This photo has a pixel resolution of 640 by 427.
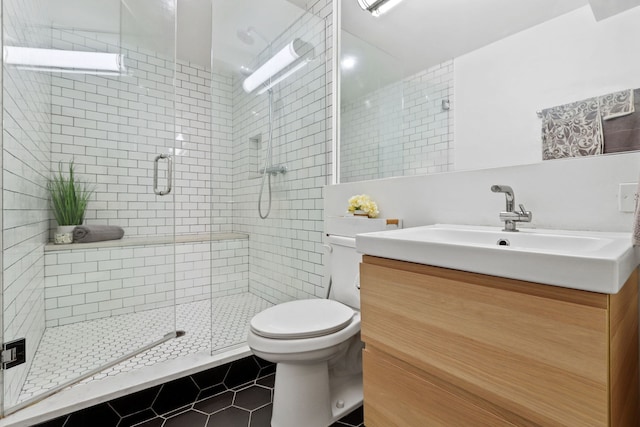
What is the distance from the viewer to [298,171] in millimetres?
2207

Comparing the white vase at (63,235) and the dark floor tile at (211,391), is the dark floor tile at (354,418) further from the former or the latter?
the white vase at (63,235)

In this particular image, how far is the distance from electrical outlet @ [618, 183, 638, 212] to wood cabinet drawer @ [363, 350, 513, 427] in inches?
29.0

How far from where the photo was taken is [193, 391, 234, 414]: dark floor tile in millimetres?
1452

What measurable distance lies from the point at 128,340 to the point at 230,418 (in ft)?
2.90

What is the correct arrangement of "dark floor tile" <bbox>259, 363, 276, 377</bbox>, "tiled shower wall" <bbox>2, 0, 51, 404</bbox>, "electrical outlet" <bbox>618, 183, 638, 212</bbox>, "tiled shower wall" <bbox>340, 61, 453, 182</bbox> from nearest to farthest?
1. "electrical outlet" <bbox>618, 183, 638, 212</bbox>
2. "tiled shower wall" <bbox>2, 0, 51, 404</bbox>
3. "tiled shower wall" <bbox>340, 61, 453, 182</bbox>
4. "dark floor tile" <bbox>259, 363, 276, 377</bbox>

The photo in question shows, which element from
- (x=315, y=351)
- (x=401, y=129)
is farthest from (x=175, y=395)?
(x=401, y=129)

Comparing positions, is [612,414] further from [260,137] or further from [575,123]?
[260,137]

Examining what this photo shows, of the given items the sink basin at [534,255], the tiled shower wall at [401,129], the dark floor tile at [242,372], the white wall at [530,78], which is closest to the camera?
the sink basin at [534,255]

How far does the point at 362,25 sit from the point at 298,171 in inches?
41.3

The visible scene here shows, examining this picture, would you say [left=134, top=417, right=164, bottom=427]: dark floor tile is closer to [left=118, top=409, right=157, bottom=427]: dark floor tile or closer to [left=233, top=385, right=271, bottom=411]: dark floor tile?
[left=118, top=409, right=157, bottom=427]: dark floor tile

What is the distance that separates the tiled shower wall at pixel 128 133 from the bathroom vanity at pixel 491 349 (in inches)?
59.0

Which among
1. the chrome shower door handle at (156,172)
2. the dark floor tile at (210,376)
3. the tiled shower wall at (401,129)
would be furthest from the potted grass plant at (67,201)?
the tiled shower wall at (401,129)

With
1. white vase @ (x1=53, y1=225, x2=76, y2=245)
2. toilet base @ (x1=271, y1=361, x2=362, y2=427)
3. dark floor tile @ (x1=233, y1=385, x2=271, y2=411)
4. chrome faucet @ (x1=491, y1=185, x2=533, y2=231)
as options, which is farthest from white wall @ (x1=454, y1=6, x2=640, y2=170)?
white vase @ (x1=53, y1=225, x2=76, y2=245)

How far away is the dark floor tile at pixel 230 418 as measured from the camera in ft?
4.42
